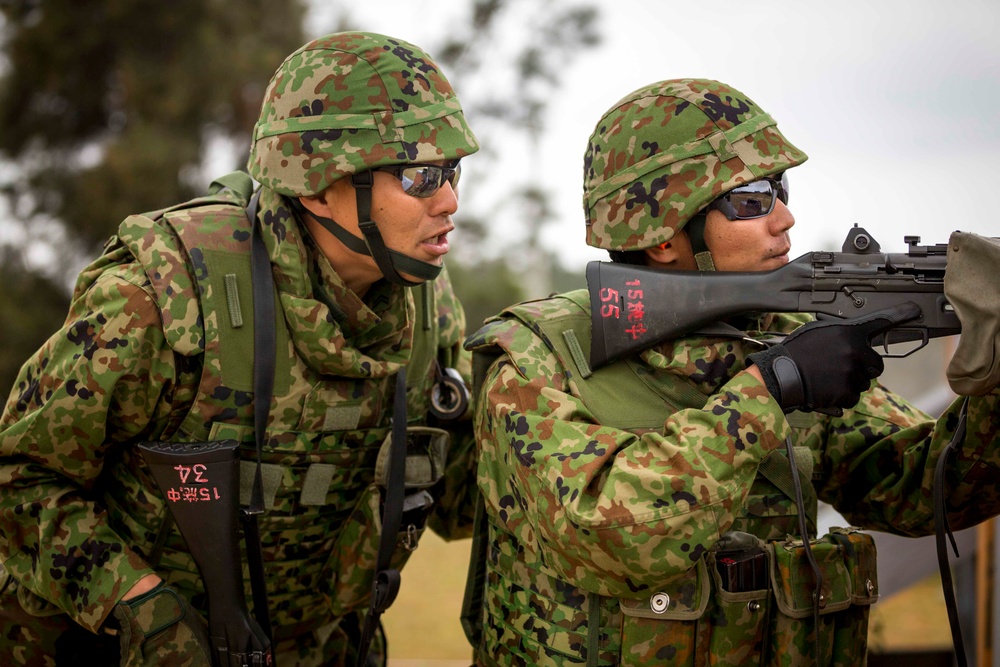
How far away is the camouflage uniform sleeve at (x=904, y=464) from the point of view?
2.86 m

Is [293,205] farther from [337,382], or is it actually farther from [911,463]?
[911,463]

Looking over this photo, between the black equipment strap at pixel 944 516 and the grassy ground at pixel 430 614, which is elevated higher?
the black equipment strap at pixel 944 516

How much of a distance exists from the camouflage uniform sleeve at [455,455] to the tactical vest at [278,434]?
21 cm

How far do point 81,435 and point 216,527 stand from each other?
19.8 inches

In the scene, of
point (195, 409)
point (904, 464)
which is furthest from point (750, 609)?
point (195, 409)

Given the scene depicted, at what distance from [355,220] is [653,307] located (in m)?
1.06

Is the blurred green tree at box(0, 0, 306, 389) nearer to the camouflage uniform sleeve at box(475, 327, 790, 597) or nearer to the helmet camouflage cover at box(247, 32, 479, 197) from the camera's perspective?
the helmet camouflage cover at box(247, 32, 479, 197)

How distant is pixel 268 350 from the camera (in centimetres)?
316

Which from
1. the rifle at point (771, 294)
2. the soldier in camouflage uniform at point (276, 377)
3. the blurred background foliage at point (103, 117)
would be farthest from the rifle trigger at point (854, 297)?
the blurred background foliage at point (103, 117)

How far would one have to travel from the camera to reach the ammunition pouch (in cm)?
273

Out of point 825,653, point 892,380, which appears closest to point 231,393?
point 825,653

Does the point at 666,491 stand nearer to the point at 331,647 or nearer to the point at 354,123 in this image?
the point at 354,123

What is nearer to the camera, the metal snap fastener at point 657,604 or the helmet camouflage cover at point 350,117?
the metal snap fastener at point 657,604

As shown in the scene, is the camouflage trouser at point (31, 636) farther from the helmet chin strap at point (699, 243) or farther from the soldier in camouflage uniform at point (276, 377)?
the helmet chin strap at point (699, 243)
